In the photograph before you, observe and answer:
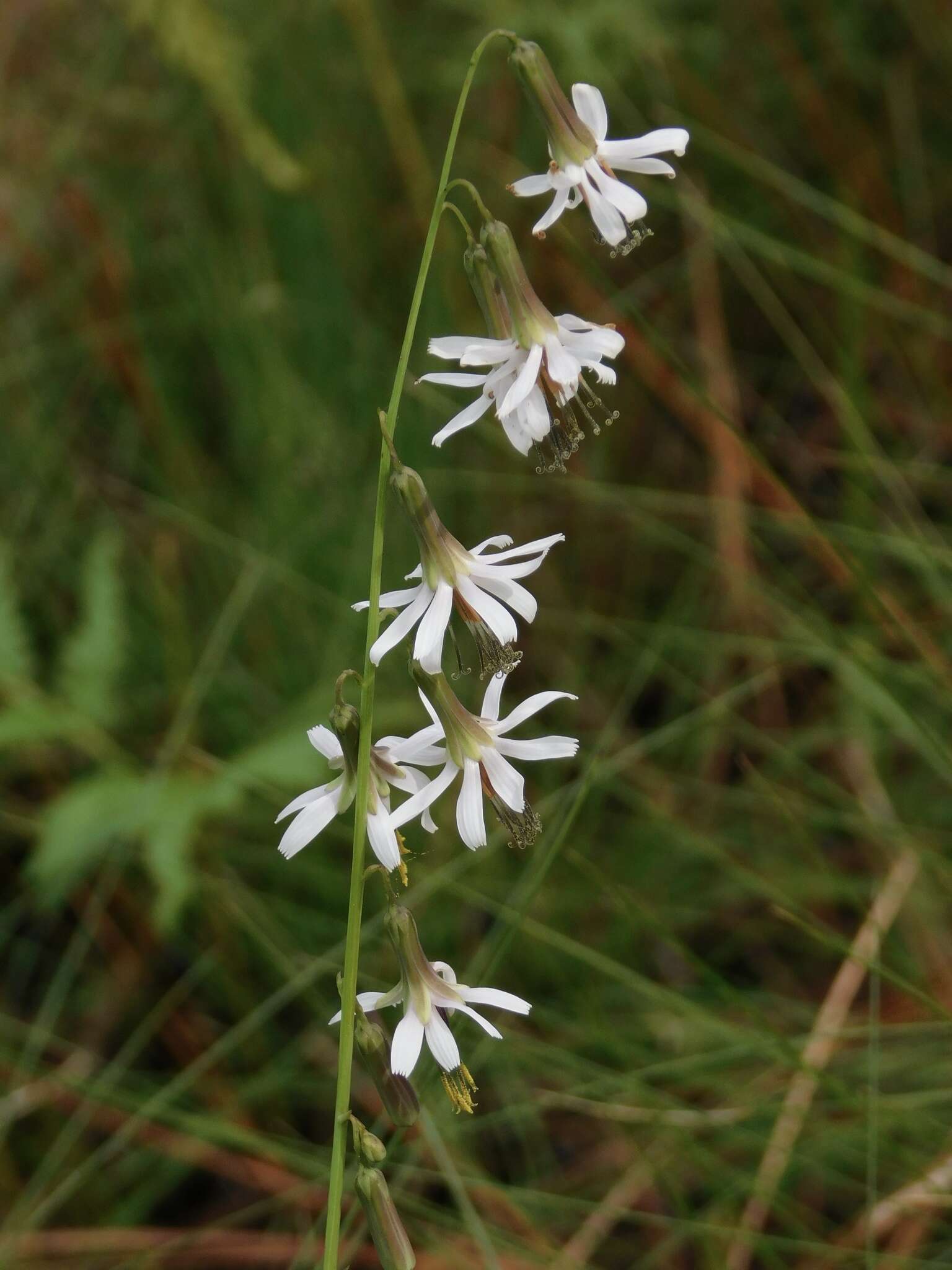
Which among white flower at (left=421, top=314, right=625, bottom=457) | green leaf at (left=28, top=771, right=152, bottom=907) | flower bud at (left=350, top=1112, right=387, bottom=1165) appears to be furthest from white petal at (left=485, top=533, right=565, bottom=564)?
green leaf at (left=28, top=771, right=152, bottom=907)

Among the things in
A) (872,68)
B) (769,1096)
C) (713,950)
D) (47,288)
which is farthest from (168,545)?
(872,68)

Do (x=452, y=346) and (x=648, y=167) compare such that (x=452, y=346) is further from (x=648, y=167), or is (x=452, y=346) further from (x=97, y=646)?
(x=97, y=646)

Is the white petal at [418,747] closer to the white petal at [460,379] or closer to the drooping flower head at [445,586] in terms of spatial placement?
the drooping flower head at [445,586]

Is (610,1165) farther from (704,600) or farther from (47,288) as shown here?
(47,288)

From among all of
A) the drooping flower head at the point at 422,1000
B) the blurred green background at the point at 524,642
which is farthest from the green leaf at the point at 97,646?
the drooping flower head at the point at 422,1000

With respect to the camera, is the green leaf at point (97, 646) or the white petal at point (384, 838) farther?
the green leaf at point (97, 646)

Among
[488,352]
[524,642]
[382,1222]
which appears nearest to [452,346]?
[488,352]
